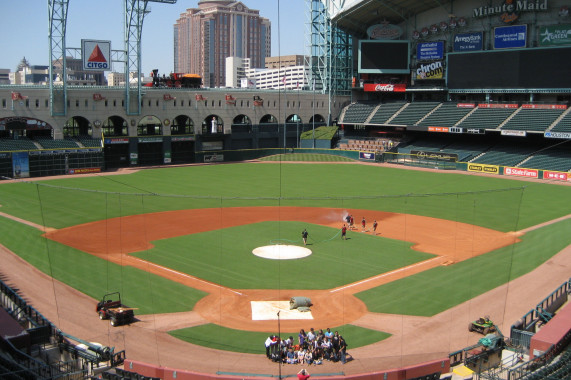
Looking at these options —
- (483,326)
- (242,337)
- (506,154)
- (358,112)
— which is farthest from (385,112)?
(242,337)

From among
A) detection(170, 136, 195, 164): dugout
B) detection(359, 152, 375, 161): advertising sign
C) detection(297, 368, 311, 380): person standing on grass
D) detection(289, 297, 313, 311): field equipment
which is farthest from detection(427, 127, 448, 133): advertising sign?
detection(297, 368, 311, 380): person standing on grass

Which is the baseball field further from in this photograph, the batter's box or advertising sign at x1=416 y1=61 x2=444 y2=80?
advertising sign at x1=416 y1=61 x2=444 y2=80

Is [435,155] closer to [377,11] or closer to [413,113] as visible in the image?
[413,113]

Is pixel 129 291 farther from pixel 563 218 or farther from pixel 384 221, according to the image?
pixel 563 218

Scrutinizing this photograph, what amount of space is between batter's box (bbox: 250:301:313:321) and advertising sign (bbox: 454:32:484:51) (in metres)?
59.8

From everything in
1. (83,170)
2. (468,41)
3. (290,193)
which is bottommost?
(290,193)

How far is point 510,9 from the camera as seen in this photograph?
69500 millimetres

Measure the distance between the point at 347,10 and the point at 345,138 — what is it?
1880 centimetres

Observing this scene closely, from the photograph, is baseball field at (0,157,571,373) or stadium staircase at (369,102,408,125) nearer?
baseball field at (0,157,571,373)

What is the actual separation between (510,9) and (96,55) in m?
50.6

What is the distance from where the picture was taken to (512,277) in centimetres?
2736

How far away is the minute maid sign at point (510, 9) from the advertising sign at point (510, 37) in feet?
3.98

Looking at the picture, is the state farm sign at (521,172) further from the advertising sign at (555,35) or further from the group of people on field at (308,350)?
the group of people on field at (308,350)

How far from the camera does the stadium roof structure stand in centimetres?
7794
